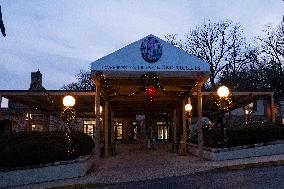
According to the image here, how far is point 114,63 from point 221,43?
36842 millimetres

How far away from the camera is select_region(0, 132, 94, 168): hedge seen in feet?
46.6

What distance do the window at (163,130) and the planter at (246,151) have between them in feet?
107

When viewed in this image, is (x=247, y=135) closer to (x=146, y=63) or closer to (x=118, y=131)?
(x=146, y=63)

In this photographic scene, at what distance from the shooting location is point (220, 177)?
1252 cm

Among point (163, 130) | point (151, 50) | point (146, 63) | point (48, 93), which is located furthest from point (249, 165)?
point (163, 130)

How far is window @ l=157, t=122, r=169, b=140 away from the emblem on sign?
34.2 m

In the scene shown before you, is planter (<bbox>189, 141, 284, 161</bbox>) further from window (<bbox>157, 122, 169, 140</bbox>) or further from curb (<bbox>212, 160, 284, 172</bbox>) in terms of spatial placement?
window (<bbox>157, 122, 169, 140</bbox>)

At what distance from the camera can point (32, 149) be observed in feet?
47.4

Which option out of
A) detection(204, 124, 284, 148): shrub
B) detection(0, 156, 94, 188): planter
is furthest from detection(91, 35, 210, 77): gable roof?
detection(0, 156, 94, 188): planter

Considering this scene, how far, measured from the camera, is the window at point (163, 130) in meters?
51.5

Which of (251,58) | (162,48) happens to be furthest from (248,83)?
(162,48)

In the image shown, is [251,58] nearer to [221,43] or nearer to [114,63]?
[221,43]

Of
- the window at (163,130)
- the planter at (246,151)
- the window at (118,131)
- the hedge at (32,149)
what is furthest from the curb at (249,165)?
the window at (118,131)

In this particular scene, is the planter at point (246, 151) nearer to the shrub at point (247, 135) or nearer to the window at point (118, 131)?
the shrub at point (247, 135)
